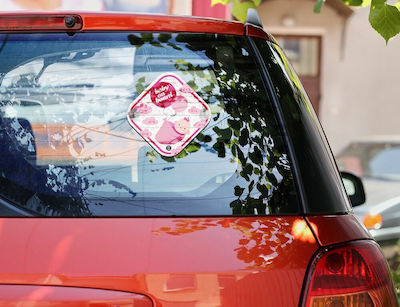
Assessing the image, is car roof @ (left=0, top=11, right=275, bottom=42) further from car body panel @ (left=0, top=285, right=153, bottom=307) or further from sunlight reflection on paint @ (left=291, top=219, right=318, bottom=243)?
car body panel @ (left=0, top=285, right=153, bottom=307)

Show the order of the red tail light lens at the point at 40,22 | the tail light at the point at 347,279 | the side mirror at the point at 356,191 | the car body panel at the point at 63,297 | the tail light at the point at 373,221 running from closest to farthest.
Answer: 1. the car body panel at the point at 63,297
2. the tail light at the point at 347,279
3. the red tail light lens at the point at 40,22
4. the side mirror at the point at 356,191
5. the tail light at the point at 373,221

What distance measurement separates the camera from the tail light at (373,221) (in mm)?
7254

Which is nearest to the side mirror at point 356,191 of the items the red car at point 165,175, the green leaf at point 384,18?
the green leaf at point 384,18

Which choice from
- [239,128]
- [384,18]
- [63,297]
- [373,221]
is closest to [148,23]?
[239,128]

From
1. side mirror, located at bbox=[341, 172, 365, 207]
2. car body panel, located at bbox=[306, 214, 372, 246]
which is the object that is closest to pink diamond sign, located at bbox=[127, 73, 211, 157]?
car body panel, located at bbox=[306, 214, 372, 246]

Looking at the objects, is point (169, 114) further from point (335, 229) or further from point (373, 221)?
point (373, 221)

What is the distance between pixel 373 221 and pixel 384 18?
164 inches

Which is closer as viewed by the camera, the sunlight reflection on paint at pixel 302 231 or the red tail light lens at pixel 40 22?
the sunlight reflection on paint at pixel 302 231

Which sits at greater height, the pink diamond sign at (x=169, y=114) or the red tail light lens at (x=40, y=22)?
the red tail light lens at (x=40, y=22)

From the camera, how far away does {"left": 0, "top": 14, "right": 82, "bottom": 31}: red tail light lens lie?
217cm

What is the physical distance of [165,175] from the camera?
201cm

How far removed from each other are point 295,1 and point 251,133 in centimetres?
1525

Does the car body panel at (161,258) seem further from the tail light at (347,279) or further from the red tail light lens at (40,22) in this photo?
the red tail light lens at (40,22)

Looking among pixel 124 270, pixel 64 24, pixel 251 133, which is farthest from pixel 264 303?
pixel 64 24
